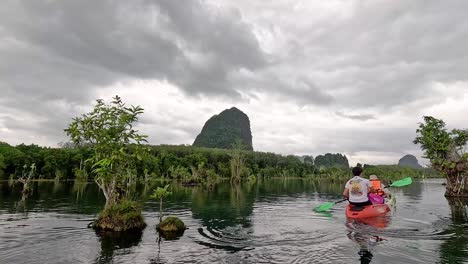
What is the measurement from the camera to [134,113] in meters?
20.1

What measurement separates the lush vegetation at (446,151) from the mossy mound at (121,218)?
41.7 metres

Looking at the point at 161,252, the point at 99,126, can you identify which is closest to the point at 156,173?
the point at 99,126

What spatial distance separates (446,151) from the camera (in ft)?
147

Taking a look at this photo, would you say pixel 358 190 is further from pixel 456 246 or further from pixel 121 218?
pixel 121 218

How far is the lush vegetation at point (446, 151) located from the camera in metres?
44.0

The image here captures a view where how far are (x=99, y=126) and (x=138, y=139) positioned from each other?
2.48 m

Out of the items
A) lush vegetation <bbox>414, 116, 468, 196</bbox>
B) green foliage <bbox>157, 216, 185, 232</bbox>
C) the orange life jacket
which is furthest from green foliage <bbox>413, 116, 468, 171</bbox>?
green foliage <bbox>157, 216, 185, 232</bbox>

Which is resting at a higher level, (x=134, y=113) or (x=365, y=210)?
(x=134, y=113)

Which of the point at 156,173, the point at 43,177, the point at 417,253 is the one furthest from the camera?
the point at 156,173

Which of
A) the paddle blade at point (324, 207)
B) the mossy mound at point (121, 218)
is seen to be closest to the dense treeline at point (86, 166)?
the paddle blade at point (324, 207)

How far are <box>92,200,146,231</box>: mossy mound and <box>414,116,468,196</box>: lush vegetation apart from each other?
41.7 m

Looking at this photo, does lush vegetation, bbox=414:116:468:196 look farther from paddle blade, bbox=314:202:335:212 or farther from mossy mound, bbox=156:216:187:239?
mossy mound, bbox=156:216:187:239

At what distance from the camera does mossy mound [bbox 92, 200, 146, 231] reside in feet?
58.7

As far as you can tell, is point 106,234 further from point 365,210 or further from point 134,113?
point 365,210
